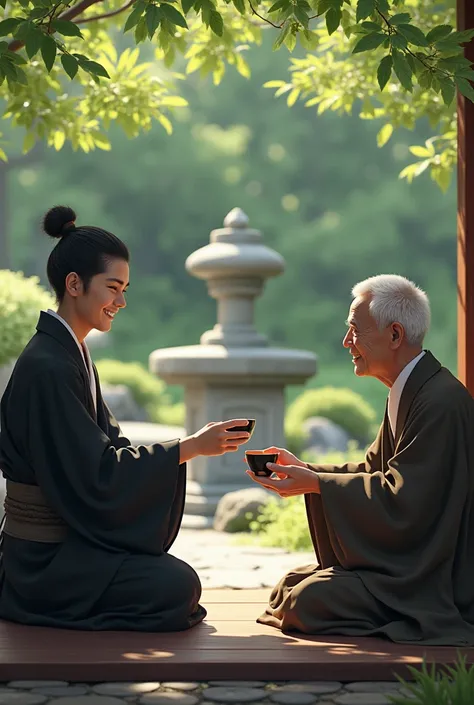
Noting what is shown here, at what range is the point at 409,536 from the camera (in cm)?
394

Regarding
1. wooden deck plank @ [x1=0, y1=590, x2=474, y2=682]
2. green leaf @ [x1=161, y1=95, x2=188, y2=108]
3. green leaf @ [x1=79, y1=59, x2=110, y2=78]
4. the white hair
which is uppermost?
green leaf @ [x1=161, y1=95, x2=188, y2=108]

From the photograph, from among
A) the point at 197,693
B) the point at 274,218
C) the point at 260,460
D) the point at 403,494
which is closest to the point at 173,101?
the point at 260,460

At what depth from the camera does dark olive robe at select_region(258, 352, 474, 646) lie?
3912 millimetres

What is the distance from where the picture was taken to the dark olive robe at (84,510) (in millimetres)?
3984

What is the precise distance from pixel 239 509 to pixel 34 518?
13.1ft

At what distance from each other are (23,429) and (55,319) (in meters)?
0.41

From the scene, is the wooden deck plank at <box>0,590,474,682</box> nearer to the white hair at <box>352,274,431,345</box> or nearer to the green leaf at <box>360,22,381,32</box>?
the white hair at <box>352,274,431,345</box>

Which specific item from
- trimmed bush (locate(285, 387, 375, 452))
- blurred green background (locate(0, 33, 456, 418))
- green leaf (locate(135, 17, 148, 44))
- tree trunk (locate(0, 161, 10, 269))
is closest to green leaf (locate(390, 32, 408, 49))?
green leaf (locate(135, 17, 148, 44))

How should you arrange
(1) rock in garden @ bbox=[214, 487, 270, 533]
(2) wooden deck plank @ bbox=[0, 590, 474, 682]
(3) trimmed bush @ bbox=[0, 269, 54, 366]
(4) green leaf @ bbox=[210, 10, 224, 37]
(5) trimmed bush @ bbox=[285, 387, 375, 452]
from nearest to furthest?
1. (2) wooden deck plank @ bbox=[0, 590, 474, 682]
2. (4) green leaf @ bbox=[210, 10, 224, 37]
3. (3) trimmed bush @ bbox=[0, 269, 54, 366]
4. (1) rock in garden @ bbox=[214, 487, 270, 533]
5. (5) trimmed bush @ bbox=[285, 387, 375, 452]

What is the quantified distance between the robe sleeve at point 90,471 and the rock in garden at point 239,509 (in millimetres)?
3872

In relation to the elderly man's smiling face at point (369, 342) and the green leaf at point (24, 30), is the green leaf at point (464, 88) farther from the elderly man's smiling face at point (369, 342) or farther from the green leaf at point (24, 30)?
the green leaf at point (24, 30)

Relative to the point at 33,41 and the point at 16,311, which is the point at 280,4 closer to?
the point at 33,41

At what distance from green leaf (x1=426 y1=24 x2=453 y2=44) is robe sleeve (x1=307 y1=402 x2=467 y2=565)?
122 cm

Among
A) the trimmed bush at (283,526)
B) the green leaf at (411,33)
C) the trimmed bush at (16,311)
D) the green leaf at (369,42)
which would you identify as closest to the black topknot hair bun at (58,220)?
the green leaf at (369,42)
